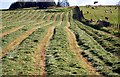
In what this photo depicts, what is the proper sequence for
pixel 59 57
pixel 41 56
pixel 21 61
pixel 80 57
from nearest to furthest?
pixel 21 61 < pixel 59 57 < pixel 41 56 < pixel 80 57

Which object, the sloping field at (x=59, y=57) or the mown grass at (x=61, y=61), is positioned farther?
the sloping field at (x=59, y=57)

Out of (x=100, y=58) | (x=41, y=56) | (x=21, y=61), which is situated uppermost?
(x=21, y=61)

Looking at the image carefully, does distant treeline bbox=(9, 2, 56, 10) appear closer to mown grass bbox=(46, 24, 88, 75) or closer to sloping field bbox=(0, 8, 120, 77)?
sloping field bbox=(0, 8, 120, 77)

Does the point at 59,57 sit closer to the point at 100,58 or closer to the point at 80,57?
the point at 80,57

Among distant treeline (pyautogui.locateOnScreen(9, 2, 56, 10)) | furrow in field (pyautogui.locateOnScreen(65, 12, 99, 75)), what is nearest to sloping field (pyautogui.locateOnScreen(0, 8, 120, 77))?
furrow in field (pyautogui.locateOnScreen(65, 12, 99, 75))

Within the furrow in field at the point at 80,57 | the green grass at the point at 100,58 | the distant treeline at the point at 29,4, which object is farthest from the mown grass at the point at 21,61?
the distant treeline at the point at 29,4

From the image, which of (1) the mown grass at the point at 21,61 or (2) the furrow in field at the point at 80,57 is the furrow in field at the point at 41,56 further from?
(2) the furrow in field at the point at 80,57

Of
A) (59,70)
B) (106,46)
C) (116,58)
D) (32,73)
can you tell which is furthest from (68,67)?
(106,46)

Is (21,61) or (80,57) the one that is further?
(80,57)

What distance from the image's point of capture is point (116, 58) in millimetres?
29641

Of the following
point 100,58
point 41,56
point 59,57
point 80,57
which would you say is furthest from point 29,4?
point 100,58

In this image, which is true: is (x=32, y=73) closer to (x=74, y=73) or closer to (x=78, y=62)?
(x=74, y=73)

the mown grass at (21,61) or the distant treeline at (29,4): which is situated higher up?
the mown grass at (21,61)

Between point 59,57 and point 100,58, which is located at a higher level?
point 59,57
